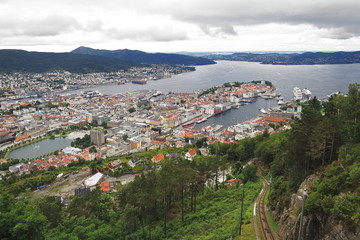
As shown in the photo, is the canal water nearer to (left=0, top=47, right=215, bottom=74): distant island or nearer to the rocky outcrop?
the rocky outcrop

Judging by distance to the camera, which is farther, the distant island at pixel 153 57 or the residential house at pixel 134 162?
the distant island at pixel 153 57

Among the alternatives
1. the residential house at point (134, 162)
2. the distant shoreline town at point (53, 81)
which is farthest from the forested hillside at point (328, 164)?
the distant shoreline town at point (53, 81)

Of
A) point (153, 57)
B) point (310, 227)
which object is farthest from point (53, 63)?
point (310, 227)

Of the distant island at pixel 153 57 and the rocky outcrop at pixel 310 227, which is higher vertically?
the distant island at pixel 153 57

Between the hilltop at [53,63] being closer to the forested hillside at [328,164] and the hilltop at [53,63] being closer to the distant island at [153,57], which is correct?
the distant island at [153,57]

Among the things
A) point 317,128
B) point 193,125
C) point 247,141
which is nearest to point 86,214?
point 317,128

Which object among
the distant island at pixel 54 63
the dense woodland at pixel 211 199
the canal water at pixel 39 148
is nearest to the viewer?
the dense woodland at pixel 211 199

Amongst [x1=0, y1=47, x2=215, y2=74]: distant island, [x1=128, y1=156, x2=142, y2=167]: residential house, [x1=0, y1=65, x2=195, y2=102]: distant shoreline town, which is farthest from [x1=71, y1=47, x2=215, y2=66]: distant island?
[x1=128, y1=156, x2=142, y2=167]: residential house

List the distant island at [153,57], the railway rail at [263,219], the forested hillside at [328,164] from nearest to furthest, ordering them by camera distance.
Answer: the forested hillside at [328,164] < the railway rail at [263,219] < the distant island at [153,57]
